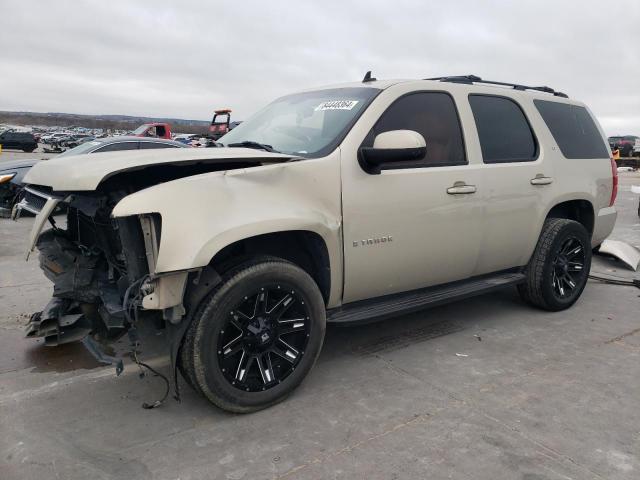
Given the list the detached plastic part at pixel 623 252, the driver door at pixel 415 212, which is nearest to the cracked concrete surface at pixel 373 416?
the driver door at pixel 415 212

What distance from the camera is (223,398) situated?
2914 millimetres

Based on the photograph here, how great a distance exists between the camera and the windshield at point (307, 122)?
137 inches

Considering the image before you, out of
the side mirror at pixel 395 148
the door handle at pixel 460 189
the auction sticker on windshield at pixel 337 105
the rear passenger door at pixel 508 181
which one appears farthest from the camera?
the rear passenger door at pixel 508 181

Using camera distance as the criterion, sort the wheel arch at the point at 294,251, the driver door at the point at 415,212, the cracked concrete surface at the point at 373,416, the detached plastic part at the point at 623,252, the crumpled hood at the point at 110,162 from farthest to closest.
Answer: the detached plastic part at the point at 623,252 → the driver door at the point at 415,212 → the wheel arch at the point at 294,251 → the crumpled hood at the point at 110,162 → the cracked concrete surface at the point at 373,416

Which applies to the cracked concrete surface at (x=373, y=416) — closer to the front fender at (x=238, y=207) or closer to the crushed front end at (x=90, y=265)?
the crushed front end at (x=90, y=265)

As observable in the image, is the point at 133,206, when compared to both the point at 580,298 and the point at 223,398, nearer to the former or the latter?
the point at 223,398

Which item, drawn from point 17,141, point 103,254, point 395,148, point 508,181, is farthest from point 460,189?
point 17,141

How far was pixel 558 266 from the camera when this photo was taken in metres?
4.80

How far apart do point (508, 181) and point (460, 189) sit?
0.60 meters

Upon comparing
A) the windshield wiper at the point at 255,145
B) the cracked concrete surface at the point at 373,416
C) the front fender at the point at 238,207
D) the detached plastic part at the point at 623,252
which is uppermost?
the windshield wiper at the point at 255,145

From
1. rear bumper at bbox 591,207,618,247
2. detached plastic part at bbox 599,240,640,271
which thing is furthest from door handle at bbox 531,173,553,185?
detached plastic part at bbox 599,240,640,271

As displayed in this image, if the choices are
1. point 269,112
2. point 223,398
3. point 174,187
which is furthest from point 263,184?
point 269,112

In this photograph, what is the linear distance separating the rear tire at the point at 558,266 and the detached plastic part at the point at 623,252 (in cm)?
209

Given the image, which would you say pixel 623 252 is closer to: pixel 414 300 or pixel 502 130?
pixel 502 130
